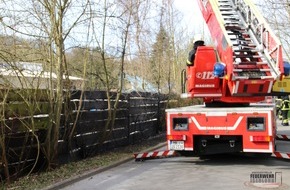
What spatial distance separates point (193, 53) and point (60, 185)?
184 inches

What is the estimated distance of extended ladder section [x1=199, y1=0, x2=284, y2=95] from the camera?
8930 millimetres

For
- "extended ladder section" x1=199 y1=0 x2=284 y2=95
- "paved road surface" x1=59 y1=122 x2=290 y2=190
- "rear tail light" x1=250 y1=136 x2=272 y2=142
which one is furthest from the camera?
"extended ladder section" x1=199 y1=0 x2=284 y2=95

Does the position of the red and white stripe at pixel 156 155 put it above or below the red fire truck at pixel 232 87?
below

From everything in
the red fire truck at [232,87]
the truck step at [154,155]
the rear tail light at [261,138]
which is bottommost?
the truck step at [154,155]

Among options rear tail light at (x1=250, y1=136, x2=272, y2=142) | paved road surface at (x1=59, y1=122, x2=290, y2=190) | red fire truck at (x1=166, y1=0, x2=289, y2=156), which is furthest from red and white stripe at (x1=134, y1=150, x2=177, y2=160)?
rear tail light at (x1=250, y1=136, x2=272, y2=142)

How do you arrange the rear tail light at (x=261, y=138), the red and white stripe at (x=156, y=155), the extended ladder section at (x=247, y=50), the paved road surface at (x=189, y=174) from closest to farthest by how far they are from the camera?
1. the paved road surface at (x=189, y=174)
2. the rear tail light at (x=261, y=138)
3. the extended ladder section at (x=247, y=50)
4. the red and white stripe at (x=156, y=155)

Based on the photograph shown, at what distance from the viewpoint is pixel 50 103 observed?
862cm

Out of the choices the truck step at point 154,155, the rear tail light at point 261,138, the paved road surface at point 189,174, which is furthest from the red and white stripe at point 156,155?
the rear tail light at point 261,138

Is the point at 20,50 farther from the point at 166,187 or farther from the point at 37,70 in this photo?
the point at 166,187

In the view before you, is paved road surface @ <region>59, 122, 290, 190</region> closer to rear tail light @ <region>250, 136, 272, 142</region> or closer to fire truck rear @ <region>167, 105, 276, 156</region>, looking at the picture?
fire truck rear @ <region>167, 105, 276, 156</region>

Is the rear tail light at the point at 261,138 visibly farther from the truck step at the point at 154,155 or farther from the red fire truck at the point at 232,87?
the truck step at the point at 154,155

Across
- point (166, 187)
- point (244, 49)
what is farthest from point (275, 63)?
point (166, 187)

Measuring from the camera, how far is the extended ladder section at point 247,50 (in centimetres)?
893

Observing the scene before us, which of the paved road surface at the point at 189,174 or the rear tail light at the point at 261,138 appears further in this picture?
the rear tail light at the point at 261,138
